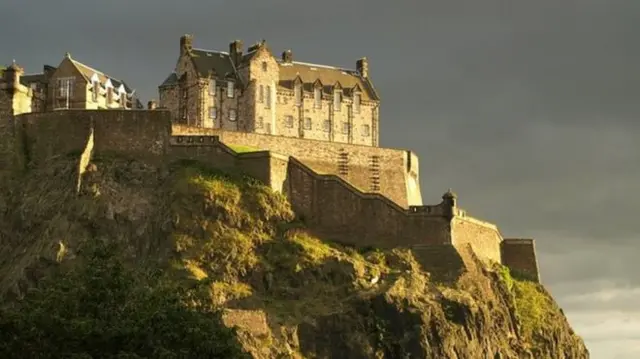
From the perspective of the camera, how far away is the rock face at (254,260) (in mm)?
73312

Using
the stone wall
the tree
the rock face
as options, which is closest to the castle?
the stone wall

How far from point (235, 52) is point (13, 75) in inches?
750

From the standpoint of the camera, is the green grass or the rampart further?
the green grass

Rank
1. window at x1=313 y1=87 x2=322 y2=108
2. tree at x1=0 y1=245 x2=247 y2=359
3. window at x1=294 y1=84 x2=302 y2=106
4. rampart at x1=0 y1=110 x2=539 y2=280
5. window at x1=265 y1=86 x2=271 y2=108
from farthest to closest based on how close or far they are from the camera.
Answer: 1. window at x1=313 y1=87 x2=322 y2=108
2. window at x1=294 y1=84 x2=302 y2=106
3. window at x1=265 y1=86 x2=271 y2=108
4. rampart at x1=0 y1=110 x2=539 y2=280
5. tree at x1=0 y1=245 x2=247 y2=359

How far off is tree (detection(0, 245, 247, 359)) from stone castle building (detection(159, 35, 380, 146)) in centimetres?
4355

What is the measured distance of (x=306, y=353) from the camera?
72125mm

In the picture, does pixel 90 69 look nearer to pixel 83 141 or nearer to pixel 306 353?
pixel 83 141

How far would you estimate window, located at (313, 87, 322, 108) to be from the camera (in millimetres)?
98000

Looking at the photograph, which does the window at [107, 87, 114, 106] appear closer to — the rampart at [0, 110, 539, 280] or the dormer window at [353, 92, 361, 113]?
the rampart at [0, 110, 539, 280]

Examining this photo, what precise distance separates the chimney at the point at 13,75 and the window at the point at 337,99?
84.9ft

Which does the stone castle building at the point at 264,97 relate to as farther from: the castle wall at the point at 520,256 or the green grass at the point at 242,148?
the castle wall at the point at 520,256

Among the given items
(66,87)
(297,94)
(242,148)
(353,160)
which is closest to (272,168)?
(242,148)

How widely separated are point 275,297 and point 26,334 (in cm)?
3192

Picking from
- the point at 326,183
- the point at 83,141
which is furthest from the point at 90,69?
the point at 326,183
